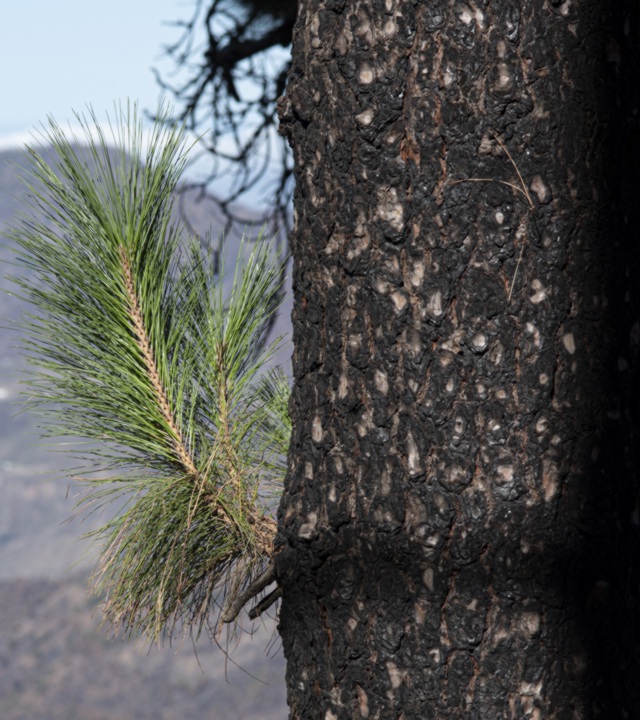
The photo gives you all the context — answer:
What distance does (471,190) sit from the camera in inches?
30.6

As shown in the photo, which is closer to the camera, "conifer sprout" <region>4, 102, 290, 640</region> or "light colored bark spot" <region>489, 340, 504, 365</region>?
"light colored bark spot" <region>489, 340, 504, 365</region>

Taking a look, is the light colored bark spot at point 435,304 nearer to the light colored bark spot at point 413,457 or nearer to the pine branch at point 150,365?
the light colored bark spot at point 413,457

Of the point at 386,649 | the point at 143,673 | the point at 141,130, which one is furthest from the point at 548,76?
the point at 143,673

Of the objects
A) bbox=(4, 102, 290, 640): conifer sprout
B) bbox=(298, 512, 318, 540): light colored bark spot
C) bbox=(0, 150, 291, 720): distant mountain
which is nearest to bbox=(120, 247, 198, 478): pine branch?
bbox=(4, 102, 290, 640): conifer sprout

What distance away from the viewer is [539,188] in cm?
78

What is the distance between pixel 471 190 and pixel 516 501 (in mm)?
300

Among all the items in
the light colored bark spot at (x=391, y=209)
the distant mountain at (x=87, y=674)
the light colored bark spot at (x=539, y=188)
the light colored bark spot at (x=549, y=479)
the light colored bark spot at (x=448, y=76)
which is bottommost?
the distant mountain at (x=87, y=674)

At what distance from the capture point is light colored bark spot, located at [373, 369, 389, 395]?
800 millimetres

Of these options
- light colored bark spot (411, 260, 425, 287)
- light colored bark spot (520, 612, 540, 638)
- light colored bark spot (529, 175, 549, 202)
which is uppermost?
light colored bark spot (529, 175, 549, 202)

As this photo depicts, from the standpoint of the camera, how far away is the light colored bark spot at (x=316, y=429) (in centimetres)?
85

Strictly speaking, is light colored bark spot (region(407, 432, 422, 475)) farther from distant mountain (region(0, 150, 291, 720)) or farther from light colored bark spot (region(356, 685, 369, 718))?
distant mountain (region(0, 150, 291, 720))

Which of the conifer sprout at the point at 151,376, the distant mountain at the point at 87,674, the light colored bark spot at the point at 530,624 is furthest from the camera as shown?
the distant mountain at the point at 87,674

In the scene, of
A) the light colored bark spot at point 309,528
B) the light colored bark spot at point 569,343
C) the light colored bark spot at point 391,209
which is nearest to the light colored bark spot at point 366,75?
the light colored bark spot at point 391,209

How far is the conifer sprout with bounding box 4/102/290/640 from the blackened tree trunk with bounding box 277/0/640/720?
273mm
